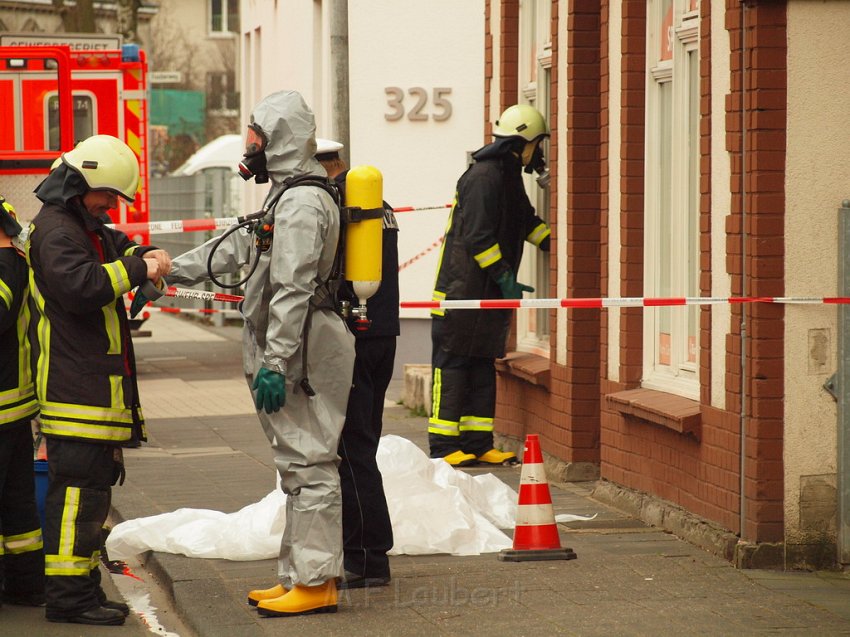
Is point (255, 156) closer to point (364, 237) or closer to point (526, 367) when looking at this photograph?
point (364, 237)

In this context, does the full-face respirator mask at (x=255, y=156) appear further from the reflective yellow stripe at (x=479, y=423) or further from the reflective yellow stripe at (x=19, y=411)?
the reflective yellow stripe at (x=479, y=423)

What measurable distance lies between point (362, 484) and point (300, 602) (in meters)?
0.67

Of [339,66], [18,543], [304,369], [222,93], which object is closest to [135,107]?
[339,66]

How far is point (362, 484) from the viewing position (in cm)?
692

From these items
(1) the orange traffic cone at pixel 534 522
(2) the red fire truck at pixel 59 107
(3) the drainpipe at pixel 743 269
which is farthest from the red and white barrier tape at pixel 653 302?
(2) the red fire truck at pixel 59 107

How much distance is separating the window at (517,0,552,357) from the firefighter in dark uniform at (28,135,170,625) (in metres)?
4.68

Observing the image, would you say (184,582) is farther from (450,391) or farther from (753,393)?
(450,391)

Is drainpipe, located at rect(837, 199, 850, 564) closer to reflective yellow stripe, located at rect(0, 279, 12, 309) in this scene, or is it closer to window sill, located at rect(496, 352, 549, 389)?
window sill, located at rect(496, 352, 549, 389)

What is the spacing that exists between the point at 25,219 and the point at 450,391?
16.6 ft

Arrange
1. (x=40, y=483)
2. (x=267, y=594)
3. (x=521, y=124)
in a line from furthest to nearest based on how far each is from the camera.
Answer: (x=521, y=124), (x=40, y=483), (x=267, y=594)

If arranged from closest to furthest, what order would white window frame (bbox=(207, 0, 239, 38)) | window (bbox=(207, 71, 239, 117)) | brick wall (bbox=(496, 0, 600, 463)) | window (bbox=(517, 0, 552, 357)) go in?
brick wall (bbox=(496, 0, 600, 463)) → window (bbox=(517, 0, 552, 357)) → window (bbox=(207, 71, 239, 117)) → white window frame (bbox=(207, 0, 239, 38))

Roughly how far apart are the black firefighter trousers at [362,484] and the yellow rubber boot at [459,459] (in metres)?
3.51

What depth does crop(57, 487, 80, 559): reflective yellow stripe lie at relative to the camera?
21.3ft

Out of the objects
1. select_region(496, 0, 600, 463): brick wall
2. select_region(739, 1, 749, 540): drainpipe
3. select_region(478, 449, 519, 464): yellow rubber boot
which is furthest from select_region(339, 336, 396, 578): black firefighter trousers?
select_region(478, 449, 519, 464): yellow rubber boot
